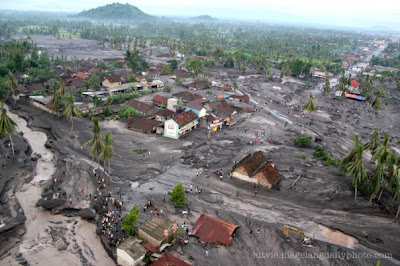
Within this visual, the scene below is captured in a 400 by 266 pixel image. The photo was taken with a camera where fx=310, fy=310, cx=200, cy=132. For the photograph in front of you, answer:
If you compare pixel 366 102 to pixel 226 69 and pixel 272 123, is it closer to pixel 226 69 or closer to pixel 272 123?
pixel 272 123

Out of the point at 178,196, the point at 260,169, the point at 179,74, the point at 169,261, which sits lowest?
the point at 169,261

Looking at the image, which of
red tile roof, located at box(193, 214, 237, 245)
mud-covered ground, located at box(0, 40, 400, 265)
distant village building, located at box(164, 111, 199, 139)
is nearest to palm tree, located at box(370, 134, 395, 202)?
mud-covered ground, located at box(0, 40, 400, 265)

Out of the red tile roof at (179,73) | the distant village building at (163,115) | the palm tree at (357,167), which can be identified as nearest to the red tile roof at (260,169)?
the palm tree at (357,167)

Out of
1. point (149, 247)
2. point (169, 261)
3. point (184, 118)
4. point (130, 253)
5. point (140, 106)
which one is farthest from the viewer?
point (140, 106)

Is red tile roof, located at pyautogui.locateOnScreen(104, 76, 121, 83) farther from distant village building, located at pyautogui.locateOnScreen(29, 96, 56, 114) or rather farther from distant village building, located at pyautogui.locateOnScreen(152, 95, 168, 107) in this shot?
distant village building, located at pyautogui.locateOnScreen(29, 96, 56, 114)

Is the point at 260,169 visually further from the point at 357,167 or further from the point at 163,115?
the point at 163,115

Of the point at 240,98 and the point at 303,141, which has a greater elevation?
the point at 303,141

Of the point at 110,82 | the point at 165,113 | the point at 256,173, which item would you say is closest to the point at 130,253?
the point at 256,173
